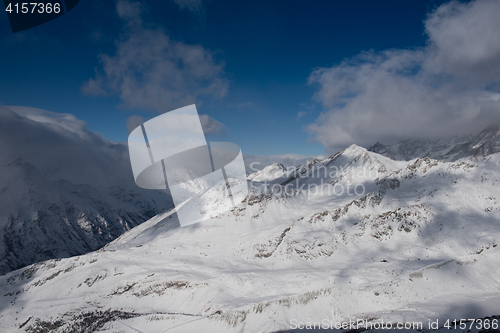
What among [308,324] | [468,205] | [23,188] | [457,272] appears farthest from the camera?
[23,188]

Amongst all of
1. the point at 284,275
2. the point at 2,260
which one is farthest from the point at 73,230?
the point at 284,275

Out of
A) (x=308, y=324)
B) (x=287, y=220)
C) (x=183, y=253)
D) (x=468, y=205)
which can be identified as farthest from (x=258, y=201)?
(x=468, y=205)

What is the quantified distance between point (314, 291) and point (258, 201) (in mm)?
37527

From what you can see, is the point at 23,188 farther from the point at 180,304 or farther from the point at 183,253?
the point at 180,304

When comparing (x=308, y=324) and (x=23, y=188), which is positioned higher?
(x=23, y=188)

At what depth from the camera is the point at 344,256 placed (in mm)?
41812

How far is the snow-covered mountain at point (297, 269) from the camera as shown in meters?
26.7

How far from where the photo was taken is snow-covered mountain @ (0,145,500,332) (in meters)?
26.7

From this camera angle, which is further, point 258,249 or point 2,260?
point 2,260

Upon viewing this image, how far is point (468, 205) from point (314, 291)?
1646 inches

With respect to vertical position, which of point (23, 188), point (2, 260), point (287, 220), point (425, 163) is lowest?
point (2, 260)

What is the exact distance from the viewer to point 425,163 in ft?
212

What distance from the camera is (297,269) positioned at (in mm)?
39406

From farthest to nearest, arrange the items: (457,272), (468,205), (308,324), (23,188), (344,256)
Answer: (23,188) → (468,205) → (344,256) → (457,272) → (308,324)
